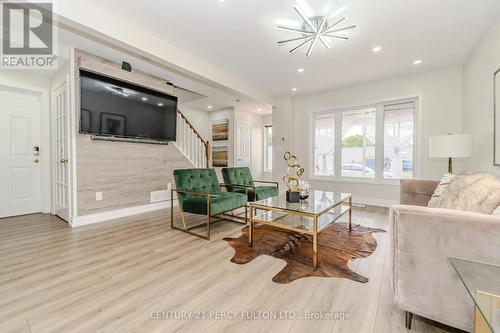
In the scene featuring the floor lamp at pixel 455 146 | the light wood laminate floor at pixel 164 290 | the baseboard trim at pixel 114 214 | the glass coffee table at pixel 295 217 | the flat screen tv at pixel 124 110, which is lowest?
the light wood laminate floor at pixel 164 290

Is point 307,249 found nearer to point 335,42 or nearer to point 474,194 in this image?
point 474,194

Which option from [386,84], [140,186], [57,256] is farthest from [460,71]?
[57,256]

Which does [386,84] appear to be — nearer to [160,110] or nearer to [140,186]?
[160,110]

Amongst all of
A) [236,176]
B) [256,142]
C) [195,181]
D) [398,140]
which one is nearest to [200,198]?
[195,181]

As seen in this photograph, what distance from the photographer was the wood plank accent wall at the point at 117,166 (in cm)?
331

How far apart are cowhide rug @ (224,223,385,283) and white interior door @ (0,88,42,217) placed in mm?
3810

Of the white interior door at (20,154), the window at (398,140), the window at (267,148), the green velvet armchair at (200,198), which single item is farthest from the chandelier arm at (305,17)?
the window at (267,148)

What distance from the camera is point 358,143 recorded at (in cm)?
496

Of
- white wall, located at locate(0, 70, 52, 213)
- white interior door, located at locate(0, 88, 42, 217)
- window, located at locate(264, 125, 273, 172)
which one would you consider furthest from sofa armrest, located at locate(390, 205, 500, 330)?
window, located at locate(264, 125, 273, 172)

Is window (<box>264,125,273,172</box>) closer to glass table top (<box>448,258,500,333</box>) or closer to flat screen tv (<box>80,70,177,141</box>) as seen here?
flat screen tv (<box>80,70,177,141</box>)

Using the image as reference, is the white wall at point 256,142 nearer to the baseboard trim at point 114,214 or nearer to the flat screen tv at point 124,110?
the flat screen tv at point 124,110

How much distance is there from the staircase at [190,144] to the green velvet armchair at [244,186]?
152 centimetres

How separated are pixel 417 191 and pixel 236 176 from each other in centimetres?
267

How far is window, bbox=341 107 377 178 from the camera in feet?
15.8
